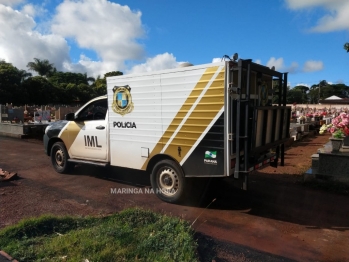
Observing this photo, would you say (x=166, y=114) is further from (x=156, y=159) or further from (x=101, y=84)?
(x=101, y=84)

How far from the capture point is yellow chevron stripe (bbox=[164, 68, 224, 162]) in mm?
4699

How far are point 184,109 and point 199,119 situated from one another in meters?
0.35

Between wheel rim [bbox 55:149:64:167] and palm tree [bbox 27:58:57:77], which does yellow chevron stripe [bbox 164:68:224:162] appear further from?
palm tree [bbox 27:58:57:77]

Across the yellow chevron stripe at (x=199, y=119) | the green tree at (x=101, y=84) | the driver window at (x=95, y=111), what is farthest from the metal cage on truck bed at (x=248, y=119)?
the green tree at (x=101, y=84)

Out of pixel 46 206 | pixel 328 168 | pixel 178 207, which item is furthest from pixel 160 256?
pixel 328 168

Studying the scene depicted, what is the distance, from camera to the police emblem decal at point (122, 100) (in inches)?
234

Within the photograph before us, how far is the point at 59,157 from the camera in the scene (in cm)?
778

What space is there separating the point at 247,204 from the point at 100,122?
3563 millimetres

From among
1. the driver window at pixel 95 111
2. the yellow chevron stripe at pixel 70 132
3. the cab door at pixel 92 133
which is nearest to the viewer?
the cab door at pixel 92 133

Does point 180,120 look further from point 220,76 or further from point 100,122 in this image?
point 100,122

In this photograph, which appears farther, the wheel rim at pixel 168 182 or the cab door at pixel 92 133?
the cab door at pixel 92 133

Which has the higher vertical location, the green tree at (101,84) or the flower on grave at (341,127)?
the green tree at (101,84)

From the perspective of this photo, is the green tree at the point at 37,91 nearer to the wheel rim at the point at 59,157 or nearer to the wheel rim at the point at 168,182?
the wheel rim at the point at 59,157

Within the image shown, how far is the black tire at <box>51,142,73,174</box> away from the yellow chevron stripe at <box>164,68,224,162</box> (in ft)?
10.9
